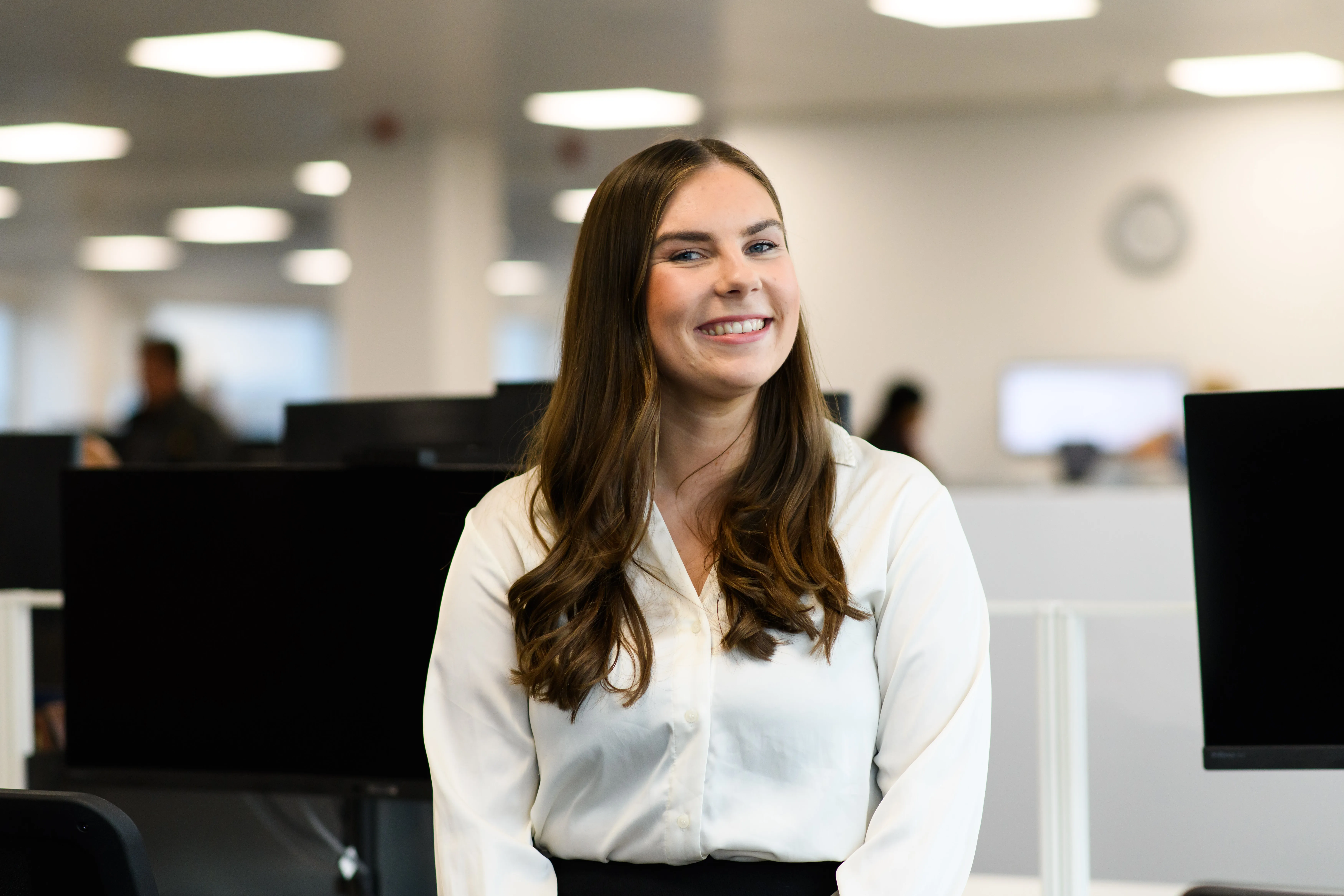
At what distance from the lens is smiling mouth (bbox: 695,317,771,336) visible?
1463mm

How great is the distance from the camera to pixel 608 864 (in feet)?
4.74

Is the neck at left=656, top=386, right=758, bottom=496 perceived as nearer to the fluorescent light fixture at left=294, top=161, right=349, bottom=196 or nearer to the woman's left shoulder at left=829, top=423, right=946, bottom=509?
the woman's left shoulder at left=829, top=423, right=946, bottom=509

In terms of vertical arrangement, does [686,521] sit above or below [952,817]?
above

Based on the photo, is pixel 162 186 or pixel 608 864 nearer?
pixel 608 864

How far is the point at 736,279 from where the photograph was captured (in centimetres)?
145

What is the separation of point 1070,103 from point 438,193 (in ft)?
11.2

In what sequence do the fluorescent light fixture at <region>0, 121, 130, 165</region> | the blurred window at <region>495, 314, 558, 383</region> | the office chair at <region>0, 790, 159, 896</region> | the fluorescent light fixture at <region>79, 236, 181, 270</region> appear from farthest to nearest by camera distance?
the blurred window at <region>495, 314, 558, 383</region> → the fluorescent light fixture at <region>79, 236, 181, 270</region> → the fluorescent light fixture at <region>0, 121, 130, 165</region> → the office chair at <region>0, 790, 159, 896</region>

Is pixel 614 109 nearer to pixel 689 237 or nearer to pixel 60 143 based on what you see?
pixel 60 143

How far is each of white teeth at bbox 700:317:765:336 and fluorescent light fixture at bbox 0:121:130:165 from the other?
683 cm

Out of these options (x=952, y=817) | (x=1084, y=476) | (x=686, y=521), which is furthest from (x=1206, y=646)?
(x=1084, y=476)

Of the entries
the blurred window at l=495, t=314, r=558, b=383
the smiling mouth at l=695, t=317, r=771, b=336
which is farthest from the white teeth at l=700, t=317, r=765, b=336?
the blurred window at l=495, t=314, r=558, b=383

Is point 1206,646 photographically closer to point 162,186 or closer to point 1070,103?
point 1070,103

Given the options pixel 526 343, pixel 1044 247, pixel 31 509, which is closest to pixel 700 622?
pixel 31 509

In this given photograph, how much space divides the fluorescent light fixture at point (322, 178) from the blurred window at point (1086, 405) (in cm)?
394
